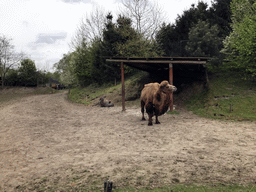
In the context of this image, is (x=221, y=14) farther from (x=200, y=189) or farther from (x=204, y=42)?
(x=200, y=189)

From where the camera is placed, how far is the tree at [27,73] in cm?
3028

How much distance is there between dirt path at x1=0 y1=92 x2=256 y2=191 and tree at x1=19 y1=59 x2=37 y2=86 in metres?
24.3

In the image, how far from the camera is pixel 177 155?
16.9 ft

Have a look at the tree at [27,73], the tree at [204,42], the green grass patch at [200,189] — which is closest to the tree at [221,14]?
the tree at [204,42]

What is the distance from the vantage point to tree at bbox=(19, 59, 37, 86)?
30.3 m

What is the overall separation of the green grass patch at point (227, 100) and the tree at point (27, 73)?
27.1m

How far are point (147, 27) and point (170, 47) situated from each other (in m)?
4.00

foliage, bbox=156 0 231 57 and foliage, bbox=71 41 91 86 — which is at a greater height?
foliage, bbox=156 0 231 57

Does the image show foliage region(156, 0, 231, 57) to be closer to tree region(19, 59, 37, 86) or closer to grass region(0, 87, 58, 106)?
grass region(0, 87, 58, 106)

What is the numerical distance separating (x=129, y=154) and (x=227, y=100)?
30.4ft

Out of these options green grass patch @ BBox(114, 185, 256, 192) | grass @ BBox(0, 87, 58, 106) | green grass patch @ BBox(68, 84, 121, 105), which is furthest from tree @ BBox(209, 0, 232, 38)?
grass @ BBox(0, 87, 58, 106)

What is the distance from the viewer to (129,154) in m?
5.38

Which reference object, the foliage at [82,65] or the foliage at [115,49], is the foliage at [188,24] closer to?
the foliage at [115,49]

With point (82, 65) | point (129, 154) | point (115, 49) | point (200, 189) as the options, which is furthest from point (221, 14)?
point (200, 189)
